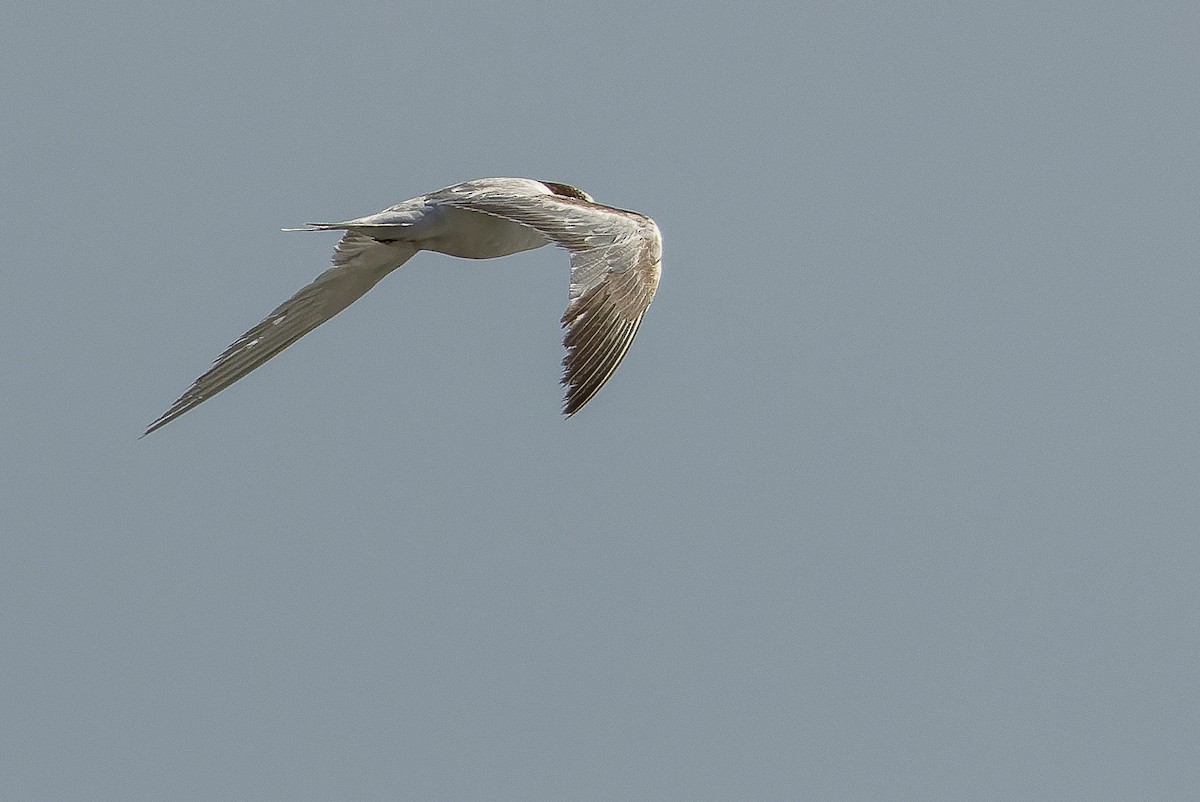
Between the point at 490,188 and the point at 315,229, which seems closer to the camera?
the point at 315,229

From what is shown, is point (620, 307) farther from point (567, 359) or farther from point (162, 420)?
point (162, 420)

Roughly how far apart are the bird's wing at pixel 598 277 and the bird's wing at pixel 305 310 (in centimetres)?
236

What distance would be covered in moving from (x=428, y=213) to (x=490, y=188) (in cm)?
63

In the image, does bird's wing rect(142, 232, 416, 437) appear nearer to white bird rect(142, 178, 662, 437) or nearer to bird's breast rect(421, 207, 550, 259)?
white bird rect(142, 178, 662, 437)

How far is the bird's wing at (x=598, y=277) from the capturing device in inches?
631

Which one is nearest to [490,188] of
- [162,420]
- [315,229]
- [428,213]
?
[428,213]

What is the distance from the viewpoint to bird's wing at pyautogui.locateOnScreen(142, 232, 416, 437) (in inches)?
810

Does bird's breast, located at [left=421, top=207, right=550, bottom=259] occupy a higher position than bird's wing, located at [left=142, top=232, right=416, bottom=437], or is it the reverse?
bird's breast, located at [left=421, top=207, right=550, bottom=259]

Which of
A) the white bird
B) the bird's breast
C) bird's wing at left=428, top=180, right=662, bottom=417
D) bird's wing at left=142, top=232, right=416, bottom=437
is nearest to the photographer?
bird's wing at left=428, top=180, right=662, bottom=417

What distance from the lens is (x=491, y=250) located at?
807 inches

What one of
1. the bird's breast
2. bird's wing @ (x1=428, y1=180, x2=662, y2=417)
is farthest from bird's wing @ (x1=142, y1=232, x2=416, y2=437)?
bird's wing @ (x1=428, y1=180, x2=662, y2=417)

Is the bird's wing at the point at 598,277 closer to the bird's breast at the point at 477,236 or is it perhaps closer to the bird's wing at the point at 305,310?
the bird's breast at the point at 477,236

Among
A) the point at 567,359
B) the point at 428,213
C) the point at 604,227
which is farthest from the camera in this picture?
the point at 428,213

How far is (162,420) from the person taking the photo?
20.0m
